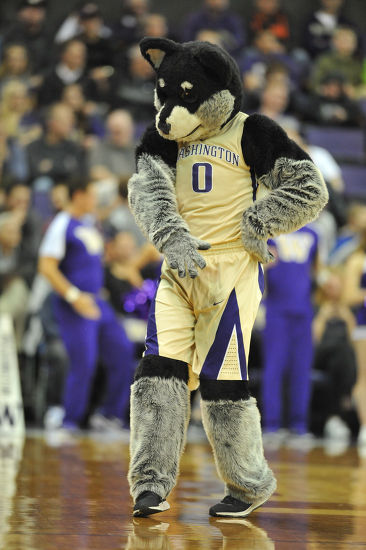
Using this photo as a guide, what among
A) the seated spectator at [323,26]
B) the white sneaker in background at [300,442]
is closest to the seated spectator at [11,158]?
the white sneaker in background at [300,442]

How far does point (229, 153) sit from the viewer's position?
385 cm

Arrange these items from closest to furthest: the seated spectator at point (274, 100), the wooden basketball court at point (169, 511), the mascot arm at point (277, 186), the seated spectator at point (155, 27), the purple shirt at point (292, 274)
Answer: the wooden basketball court at point (169, 511) < the mascot arm at point (277, 186) < the purple shirt at point (292, 274) < the seated spectator at point (274, 100) < the seated spectator at point (155, 27)

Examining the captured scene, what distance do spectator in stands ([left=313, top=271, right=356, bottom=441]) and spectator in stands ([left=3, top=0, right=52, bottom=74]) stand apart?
5.32 m

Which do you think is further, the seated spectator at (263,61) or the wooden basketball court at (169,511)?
the seated spectator at (263,61)

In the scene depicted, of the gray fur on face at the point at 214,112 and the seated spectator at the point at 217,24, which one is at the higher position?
the seated spectator at the point at 217,24

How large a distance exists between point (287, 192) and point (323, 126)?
8807mm

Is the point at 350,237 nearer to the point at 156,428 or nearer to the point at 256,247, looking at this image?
the point at 256,247

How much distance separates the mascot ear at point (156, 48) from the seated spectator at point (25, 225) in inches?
209

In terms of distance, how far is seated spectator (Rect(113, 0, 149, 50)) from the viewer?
13312 mm

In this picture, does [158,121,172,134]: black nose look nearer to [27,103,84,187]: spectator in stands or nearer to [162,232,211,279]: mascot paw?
[162,232,211,279]: mascot paw

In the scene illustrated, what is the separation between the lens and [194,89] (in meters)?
3.79

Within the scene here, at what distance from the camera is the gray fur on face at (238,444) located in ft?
12.1

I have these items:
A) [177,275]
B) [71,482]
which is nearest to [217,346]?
[177,275]

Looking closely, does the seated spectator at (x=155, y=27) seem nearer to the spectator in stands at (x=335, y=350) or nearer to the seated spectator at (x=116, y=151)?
the seated spectator at (x=116, y=151)
